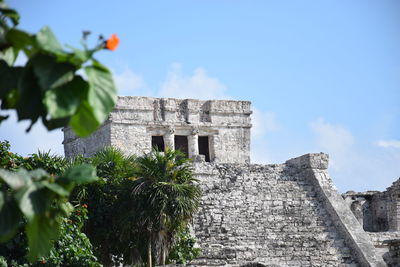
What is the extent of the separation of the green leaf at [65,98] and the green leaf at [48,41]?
11cm

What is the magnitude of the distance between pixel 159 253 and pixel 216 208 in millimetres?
2659

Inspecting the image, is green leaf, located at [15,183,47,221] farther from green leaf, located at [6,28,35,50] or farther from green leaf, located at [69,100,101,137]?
green leaf, located at [6,28,35,50]

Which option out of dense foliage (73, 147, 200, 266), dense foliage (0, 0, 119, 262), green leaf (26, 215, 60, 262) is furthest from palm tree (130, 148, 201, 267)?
dense foliage (0, 0, 119, 262)

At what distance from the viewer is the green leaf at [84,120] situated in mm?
2139

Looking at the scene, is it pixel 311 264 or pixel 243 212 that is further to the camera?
pixel 243 212

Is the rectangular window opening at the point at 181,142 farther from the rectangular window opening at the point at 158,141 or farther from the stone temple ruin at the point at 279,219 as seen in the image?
the stone temple ruin at the point at 279,219

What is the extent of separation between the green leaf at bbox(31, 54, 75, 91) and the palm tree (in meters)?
11.3

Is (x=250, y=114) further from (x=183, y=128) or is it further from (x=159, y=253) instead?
(x=159, y=253)

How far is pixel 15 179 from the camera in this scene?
2.22 meters

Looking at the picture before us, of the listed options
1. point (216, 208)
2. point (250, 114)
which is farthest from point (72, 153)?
point (216, 208)

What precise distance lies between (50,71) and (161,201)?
11.4 meters

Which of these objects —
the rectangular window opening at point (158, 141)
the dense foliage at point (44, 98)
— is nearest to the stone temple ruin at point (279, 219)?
the rectangular window opening at point (158, 141)

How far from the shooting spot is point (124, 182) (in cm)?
1422

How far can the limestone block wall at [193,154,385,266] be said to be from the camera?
1488 cm
